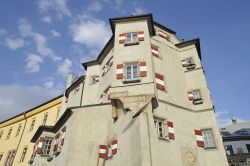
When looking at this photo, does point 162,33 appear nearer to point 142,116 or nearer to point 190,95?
point 190,95

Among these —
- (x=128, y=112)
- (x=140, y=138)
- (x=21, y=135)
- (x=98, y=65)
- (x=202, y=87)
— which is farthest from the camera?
(x=21, y=135)

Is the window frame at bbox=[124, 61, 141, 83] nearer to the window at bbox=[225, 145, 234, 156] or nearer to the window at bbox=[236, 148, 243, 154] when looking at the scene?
the window at bbox=[225, 145, 234, 156]

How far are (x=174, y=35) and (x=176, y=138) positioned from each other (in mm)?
13844

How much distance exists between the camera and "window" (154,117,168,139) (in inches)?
634

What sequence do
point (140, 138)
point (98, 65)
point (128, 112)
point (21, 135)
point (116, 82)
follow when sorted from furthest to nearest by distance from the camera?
point (21, 135) → point (98, 65) → point (116, 82) → point (128, 112) → point (140, 138)

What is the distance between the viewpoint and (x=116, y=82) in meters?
17.8

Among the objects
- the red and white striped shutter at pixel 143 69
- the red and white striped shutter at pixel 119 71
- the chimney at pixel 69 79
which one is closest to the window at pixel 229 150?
the chimney at pixel 69 79

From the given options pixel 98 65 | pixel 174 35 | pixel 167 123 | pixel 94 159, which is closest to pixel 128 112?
pixel 167 123

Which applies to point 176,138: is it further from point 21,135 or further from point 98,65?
point 21,135

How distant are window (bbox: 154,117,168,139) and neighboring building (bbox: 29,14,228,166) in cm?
6

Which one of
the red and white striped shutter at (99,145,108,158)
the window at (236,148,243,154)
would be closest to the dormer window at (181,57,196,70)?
the red and white striped shutter at (99,145,108,158)

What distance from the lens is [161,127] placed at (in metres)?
16.5

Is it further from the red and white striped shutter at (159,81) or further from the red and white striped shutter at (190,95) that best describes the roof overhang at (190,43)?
the red and white striped shutter at (159,81)

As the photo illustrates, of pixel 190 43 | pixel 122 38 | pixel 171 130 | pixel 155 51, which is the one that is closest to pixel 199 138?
pixel 171 130
